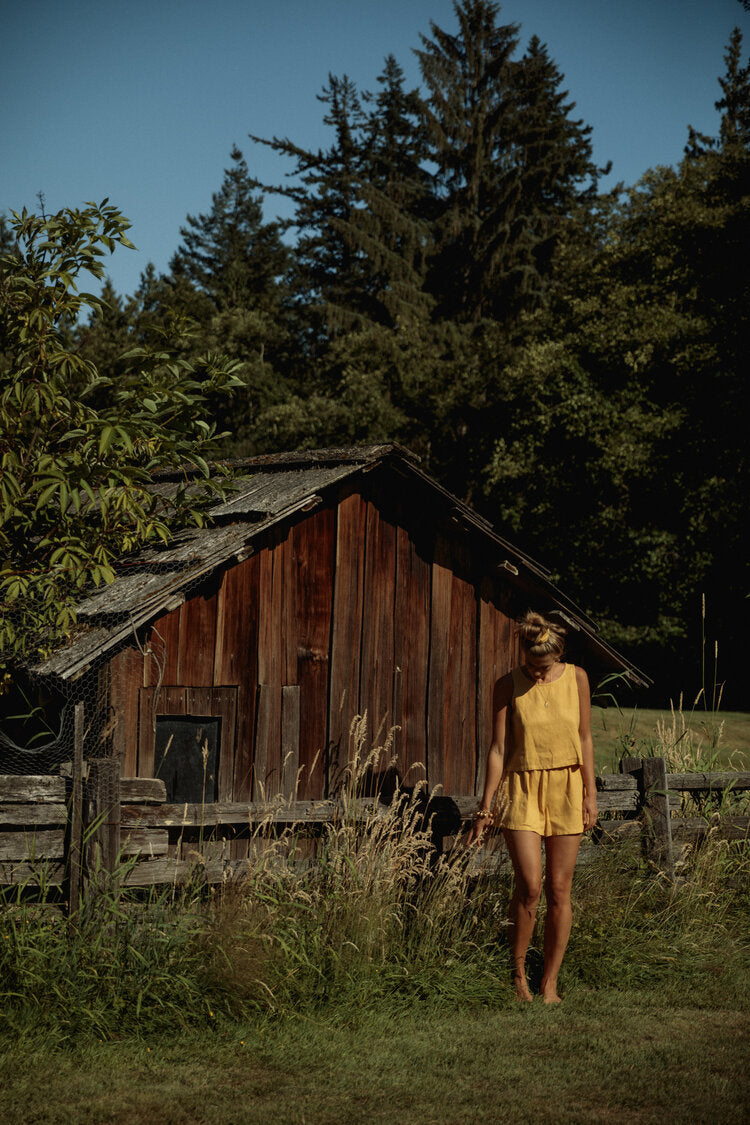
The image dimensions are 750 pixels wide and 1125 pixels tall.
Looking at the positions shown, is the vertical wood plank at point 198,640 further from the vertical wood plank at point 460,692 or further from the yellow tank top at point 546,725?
the yellow tank top at point 546,725

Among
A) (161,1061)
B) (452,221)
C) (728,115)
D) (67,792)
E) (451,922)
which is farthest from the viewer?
(728,115)

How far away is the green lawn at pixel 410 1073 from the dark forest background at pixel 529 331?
1915cm

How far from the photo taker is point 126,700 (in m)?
8.23

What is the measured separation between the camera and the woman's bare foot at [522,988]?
6021mm

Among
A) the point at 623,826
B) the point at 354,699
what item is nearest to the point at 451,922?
the point at 623,826

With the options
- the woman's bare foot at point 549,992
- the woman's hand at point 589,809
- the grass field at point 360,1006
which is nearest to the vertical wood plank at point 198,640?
the grass field at point 360,1006

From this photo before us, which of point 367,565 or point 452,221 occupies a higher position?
point 452,221

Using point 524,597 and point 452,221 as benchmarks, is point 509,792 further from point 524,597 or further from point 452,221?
point 452,221

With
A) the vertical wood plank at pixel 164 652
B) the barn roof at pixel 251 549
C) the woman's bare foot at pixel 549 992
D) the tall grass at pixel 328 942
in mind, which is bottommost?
the woman's bare foot at pixel 549 992

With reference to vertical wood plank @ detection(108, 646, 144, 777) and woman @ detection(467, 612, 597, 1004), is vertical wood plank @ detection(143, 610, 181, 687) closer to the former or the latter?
vertical wood plank @ detection(108, 646, 144, 777)

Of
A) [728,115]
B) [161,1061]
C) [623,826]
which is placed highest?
[728,115]

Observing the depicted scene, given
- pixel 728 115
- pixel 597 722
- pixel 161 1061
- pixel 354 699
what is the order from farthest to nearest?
pixel 728 115 → pixel 597 722 → pixel 354 699 → pixel 161 1061

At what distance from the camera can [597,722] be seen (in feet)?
75.1

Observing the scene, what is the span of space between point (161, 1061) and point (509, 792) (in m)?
2.38
